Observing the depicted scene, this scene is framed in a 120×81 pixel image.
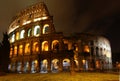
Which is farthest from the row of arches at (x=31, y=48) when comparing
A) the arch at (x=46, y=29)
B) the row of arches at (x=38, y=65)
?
the arch at (x=46, y=29)

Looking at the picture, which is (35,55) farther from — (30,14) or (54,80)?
(54,80)

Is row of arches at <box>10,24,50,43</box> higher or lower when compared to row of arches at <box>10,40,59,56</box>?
higher

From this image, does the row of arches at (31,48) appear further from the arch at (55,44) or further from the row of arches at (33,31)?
the row of arches at (33,31)

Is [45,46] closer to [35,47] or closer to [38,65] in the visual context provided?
[35,47]

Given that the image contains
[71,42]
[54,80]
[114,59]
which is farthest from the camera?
[114,59]

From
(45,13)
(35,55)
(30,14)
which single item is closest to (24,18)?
(30,14)

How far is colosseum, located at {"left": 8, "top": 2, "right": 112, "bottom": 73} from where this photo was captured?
4247 centimetres

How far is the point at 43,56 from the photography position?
42.8 metres

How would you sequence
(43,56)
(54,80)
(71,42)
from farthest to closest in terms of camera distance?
(71,42) < (43,56) < (54,80)

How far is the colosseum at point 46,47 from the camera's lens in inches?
1672

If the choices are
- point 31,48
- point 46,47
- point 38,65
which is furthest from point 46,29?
point 38,65

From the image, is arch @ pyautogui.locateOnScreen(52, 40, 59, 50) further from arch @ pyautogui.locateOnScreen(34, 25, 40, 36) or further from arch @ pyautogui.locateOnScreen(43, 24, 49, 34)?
arch @ pyautogui.locateOnScreen(34, 25, 40, 36)

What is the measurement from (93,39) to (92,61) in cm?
605

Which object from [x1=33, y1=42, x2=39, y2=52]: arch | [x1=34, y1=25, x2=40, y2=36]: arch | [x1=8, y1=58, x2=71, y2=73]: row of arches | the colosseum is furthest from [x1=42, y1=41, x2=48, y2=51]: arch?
[x1=34, y1=25, x2=40, y2=36]: arch
